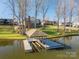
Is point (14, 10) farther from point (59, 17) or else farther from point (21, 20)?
point (59, 17)

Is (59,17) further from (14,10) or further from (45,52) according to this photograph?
(45,52)

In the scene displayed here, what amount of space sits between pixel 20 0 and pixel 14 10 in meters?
2.88

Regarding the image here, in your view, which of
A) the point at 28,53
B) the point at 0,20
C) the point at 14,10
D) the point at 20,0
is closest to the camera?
the point at 28,53

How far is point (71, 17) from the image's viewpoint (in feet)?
146

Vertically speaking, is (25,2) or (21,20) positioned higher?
(25,2)

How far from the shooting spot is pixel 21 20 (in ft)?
113

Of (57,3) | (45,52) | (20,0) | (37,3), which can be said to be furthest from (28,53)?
(57,3)

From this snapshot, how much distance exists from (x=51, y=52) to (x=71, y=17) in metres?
29.7

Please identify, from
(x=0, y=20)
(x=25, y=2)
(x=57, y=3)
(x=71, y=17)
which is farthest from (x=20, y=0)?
(x=0, y=20)

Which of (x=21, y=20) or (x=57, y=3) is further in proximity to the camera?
(x=57, y=3)

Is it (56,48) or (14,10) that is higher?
(14,10)

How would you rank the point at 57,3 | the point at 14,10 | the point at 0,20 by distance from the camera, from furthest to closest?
1. the point at 0,20
2. the point at 57,3
3. the point at 14,10

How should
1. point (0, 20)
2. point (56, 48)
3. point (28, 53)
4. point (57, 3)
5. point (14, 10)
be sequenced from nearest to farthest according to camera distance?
point (28, 53), point (56, 48), point (14, 10), point (57, 3), point (0, 20)

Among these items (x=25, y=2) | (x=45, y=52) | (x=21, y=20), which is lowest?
(x=45, y=52)
